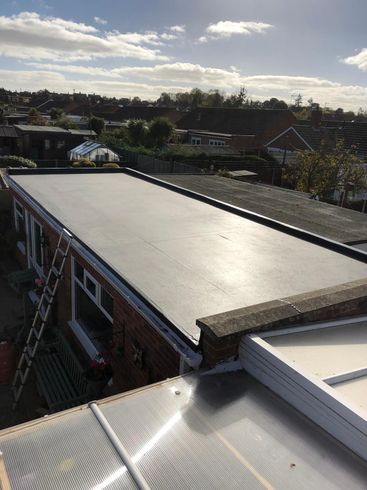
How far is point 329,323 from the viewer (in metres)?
4.69

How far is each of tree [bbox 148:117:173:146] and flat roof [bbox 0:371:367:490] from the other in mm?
39440

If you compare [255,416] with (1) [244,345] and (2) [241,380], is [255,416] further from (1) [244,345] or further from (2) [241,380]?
(1) [244,345]

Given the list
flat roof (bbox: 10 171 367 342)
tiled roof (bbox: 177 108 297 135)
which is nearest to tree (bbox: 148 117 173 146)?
tiled roof (bbox: 177 108 297 135)

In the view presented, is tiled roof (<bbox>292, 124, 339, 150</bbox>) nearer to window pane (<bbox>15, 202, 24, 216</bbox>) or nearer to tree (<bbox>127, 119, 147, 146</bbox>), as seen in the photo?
tree (<bbox>127, 119, 147, 146</bbox>)

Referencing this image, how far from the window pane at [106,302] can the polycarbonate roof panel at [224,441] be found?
125 inches

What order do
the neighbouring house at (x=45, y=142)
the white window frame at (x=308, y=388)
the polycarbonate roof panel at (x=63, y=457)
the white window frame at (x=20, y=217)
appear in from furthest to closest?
1. the neighbouring house at (x=45, y=142)
2. the white window frame at (x=20, y=217)
3. the white window frame at (x=308, y=388)
4. the polycarbonate roof panel at (x=63, y=457)

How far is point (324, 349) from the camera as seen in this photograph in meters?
4.17

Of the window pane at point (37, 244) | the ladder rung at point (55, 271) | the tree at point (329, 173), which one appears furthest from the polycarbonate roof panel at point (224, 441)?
the tree at point (329, 173)

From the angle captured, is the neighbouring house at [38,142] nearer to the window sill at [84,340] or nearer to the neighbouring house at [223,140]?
the neighbouring house at [223,140]

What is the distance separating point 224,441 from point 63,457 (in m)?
1.23

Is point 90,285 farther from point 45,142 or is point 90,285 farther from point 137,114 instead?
point 137,114

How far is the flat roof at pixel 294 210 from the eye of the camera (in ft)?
35.3

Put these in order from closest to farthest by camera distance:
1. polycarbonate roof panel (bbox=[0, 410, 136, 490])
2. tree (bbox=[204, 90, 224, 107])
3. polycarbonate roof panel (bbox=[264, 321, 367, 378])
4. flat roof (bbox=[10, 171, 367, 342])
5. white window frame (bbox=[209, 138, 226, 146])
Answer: polycarbonate roof panel (bbox=[0, 410, 136, 490]) < polycarbonate roof panel (bbox=[264, 321, 367, 378]) < flat roof (bbox=[10, 171, 367, 342]) < white window frame (bbox=[209, 138, 226, 146]) < tree (bbox=[204, 90, 224, 107])

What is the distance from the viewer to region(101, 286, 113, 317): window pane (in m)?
6.83
